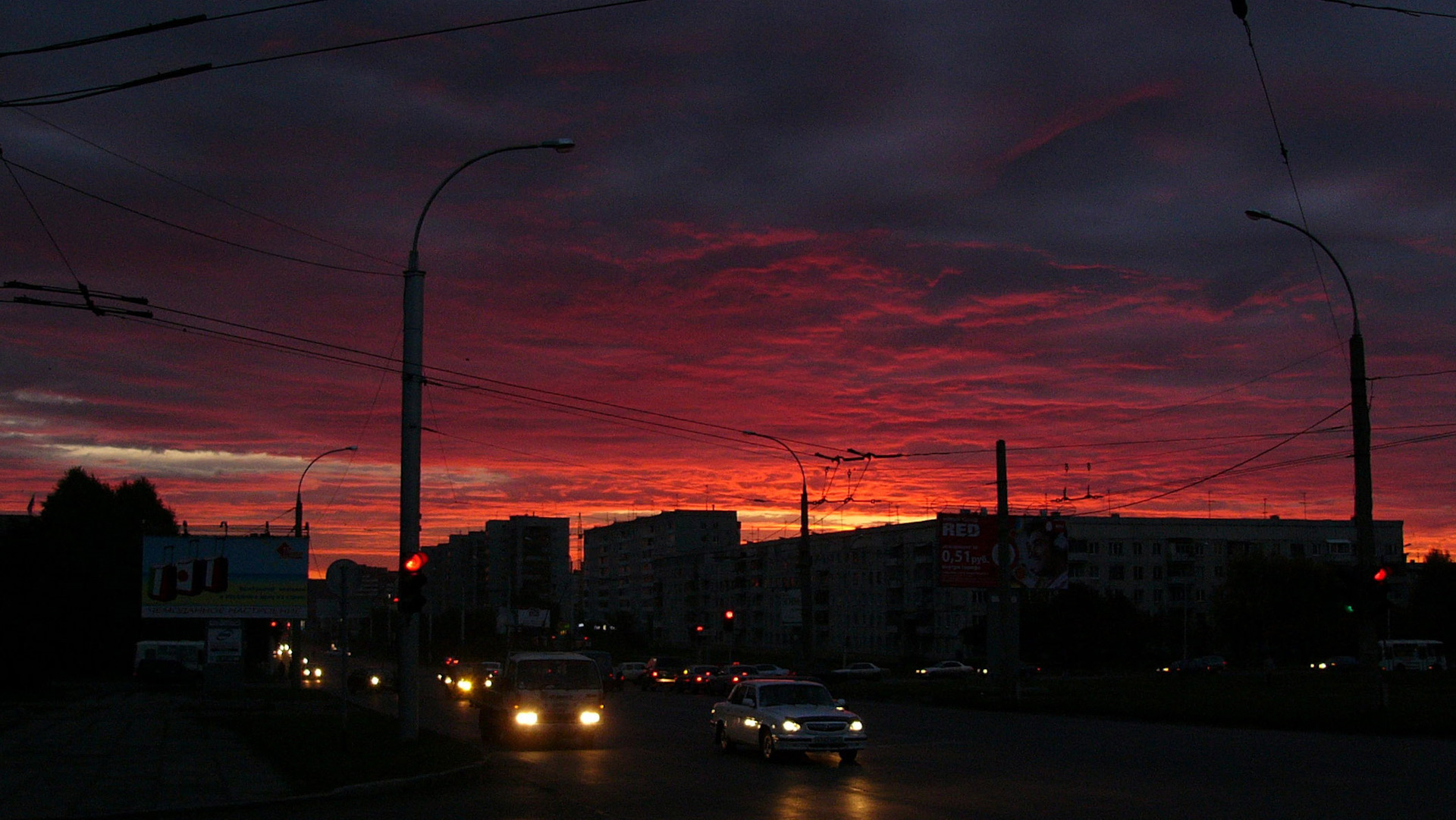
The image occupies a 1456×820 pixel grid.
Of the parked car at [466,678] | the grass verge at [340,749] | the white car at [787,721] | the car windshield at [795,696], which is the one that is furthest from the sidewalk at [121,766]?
the parked car at [466,678]

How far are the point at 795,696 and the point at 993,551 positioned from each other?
3867 cm

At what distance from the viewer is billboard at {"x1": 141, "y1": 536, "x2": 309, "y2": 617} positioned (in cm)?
4453

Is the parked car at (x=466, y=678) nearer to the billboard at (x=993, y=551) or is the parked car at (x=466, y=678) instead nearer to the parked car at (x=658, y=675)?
the parked car at (x=658, y=675)

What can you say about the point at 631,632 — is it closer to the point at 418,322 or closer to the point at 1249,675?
the point at 1249,675

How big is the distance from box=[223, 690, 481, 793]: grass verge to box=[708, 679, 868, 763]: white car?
4.69m

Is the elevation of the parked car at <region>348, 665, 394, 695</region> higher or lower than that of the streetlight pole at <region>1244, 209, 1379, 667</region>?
lower

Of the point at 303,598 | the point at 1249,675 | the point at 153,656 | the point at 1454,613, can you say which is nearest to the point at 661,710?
the point at 303,598

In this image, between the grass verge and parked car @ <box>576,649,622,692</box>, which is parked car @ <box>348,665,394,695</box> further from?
the grass verge

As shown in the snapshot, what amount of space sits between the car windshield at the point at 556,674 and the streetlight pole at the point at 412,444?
3.13 m

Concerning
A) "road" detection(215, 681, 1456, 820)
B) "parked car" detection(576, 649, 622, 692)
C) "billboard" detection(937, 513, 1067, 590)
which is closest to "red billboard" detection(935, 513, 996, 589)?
"billboard" detection(937, 513, 1067, 590)

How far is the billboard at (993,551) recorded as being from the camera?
54906 mm

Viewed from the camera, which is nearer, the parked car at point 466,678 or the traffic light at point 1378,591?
the traffic light at point 1378,591

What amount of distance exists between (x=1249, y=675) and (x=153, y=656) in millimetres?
59414

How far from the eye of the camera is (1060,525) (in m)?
56.2
